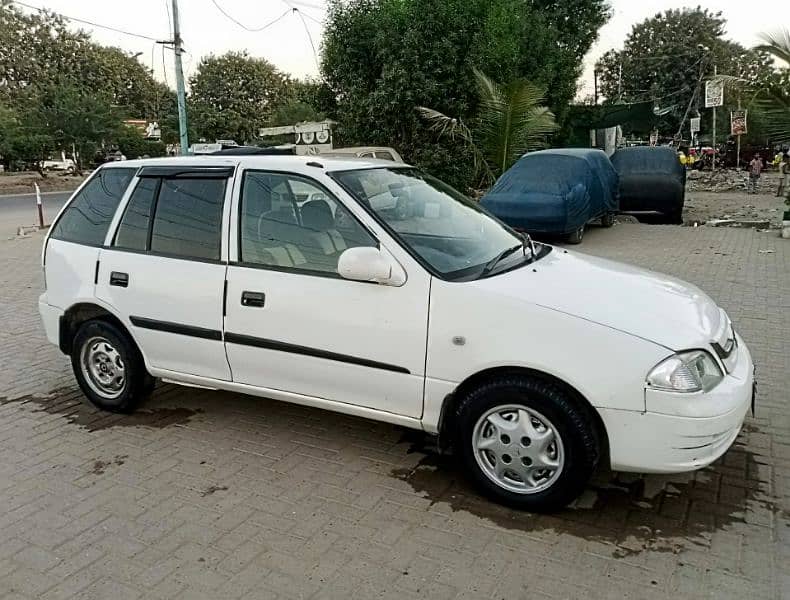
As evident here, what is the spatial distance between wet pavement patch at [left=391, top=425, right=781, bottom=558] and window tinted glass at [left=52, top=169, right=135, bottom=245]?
2562 mm

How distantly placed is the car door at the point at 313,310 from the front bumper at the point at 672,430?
3.24 ft

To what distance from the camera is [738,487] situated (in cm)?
348

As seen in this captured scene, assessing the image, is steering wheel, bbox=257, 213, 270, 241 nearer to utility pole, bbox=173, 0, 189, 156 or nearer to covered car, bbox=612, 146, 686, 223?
covered car, bbox=612, 146, 686, 223

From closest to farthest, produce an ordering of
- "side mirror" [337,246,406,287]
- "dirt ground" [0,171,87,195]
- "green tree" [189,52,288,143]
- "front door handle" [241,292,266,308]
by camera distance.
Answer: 1. "side mirror" [337,246,406,287]
2. "front door handle" [241,292,266,308]
3. "dirt ground" [0,171,87,195]
4. "green tree" [189,52,288,143]

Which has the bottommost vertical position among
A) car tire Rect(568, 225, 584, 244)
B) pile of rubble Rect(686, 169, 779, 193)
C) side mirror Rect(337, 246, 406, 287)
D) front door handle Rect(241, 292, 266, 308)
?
car tire Rect(568, 225, 584, 244)

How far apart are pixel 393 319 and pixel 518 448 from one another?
34.6 inches

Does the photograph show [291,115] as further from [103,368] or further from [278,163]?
[278,163]

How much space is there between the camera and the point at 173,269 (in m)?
4.04

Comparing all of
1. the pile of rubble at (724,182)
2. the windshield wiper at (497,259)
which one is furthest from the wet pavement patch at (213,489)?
the pile of rubble at (724,182)

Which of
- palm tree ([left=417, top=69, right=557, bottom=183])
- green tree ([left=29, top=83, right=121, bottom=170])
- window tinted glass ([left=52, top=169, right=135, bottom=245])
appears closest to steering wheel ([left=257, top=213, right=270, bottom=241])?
window tinted glass ([left=52, top=169, right=135, bottom=245])

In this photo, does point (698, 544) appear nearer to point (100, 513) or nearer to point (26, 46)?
point (100, 513)

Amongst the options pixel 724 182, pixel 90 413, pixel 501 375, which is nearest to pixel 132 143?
pixel 724 182

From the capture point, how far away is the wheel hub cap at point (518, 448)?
3131mm

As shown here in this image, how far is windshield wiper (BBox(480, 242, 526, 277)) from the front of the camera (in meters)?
3.49
